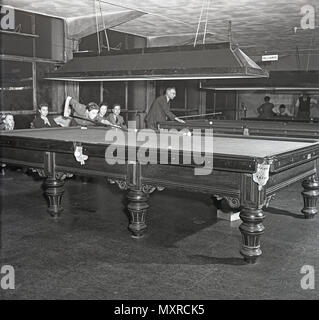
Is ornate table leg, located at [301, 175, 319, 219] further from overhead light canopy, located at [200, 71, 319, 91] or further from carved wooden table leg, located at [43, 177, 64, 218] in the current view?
overhead light canopy, located at [200, 71, 319, 91]

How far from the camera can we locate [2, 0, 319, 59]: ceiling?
20.0 ft

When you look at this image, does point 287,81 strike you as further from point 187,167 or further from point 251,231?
point 251,231

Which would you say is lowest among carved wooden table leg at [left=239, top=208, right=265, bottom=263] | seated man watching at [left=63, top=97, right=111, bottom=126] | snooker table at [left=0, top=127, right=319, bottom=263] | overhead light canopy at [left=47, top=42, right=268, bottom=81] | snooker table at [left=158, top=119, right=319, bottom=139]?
carved wooden table leg at [left=239, top=208, right=265, bottom=263]

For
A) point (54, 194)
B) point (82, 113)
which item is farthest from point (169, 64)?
point (82, 113)

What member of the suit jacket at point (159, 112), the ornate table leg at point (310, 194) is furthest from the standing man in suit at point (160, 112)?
the ornate table leg at point (310, 194)

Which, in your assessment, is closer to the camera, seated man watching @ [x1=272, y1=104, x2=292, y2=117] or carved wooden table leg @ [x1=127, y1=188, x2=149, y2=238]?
carved wooden table leg @ [x1=127, y1=188, x2=149, y2=238]

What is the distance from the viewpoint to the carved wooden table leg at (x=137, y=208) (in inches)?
149

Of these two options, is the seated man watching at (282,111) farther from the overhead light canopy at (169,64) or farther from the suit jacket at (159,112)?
the overhead light canopy at (169,64)

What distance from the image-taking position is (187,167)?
3.47m

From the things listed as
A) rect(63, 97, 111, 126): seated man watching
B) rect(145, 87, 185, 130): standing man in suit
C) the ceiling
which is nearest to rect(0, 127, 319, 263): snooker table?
rect(63, 97, 111, 126): seated man watching

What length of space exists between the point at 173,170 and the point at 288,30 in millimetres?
5669

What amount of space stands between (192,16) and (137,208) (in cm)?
427

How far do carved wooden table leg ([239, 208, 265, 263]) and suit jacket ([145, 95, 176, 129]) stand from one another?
13.0ft

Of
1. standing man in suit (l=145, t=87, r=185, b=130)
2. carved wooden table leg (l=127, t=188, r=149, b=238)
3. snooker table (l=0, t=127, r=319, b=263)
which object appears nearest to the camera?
snooker table (l=0, t=127, r=319, b=263)
